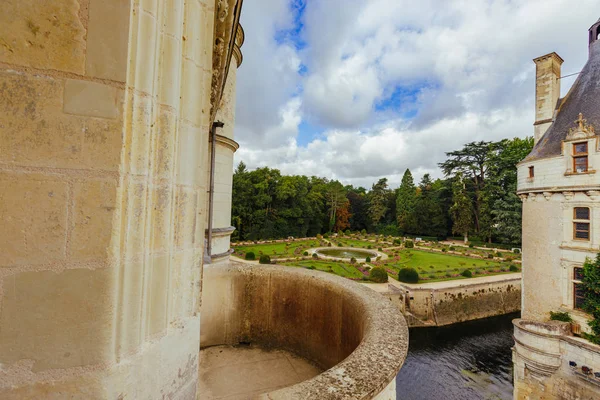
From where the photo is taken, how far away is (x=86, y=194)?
3.37 ft

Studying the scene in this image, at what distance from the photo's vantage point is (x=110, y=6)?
1.06m

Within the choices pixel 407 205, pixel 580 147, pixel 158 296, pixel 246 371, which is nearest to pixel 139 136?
pixel 158 296

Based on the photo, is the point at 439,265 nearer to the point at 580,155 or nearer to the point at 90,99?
the point at 580,155

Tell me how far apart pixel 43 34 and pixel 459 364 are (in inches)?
654

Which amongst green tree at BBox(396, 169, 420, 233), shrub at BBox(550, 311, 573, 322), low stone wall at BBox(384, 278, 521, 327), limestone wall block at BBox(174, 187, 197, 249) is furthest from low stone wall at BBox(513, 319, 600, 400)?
green tree at BBox(396, 169, 420, 233)

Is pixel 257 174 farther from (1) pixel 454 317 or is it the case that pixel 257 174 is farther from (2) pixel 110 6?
(2) pixel 110 6

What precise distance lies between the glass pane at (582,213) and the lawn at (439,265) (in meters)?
10.4

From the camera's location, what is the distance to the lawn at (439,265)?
1961 cm

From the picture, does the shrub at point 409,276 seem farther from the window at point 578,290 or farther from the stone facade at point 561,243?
the window at point 578,290

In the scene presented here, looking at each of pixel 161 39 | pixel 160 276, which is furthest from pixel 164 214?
pixel 161 39

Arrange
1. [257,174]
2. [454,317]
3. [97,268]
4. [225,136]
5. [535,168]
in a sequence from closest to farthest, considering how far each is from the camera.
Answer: [97,268]
[225,136]
[535,168]
[454,317]
[257,174]

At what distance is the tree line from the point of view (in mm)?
32594

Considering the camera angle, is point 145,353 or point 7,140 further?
point 145,353

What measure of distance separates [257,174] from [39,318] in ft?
122
